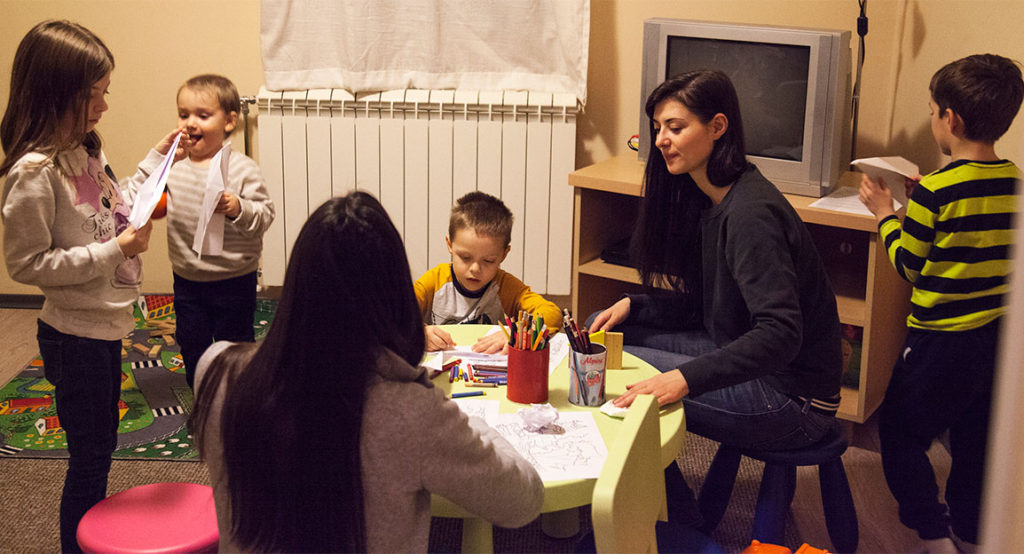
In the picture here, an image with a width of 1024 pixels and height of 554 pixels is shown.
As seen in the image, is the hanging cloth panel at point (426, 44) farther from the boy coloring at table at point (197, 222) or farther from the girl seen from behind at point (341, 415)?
the girl seen from behind at point (341, 415)

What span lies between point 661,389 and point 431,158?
1.87 m

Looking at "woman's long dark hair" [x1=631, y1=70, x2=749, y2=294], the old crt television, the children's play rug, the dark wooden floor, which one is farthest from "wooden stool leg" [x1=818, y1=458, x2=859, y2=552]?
the children's play rug

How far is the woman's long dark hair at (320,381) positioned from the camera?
109 cm

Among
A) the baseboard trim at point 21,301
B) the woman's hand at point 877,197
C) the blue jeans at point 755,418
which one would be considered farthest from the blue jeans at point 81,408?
the baseboard trim at point 21,301

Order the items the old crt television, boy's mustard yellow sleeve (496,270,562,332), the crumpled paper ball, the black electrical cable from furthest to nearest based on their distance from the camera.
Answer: the black electrical cable, the old crt television, boy's mustard yellow sleeve (496,270,562,332), the crumpled paper ball

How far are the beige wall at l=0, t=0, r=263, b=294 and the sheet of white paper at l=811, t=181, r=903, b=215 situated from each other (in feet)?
6.80

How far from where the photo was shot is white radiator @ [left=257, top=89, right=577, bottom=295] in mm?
3322

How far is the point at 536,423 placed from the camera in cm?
158

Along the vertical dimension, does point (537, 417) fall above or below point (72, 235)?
below

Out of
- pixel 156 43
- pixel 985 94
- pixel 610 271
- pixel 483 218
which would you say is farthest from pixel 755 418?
pixel 156 43

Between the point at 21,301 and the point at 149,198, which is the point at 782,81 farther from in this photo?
the point at 21,301

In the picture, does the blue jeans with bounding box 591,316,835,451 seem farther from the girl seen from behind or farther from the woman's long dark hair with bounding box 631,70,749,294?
the girl seen from behind

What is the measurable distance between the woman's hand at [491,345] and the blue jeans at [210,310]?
36.6 inches

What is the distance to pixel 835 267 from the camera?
3.03 meters
